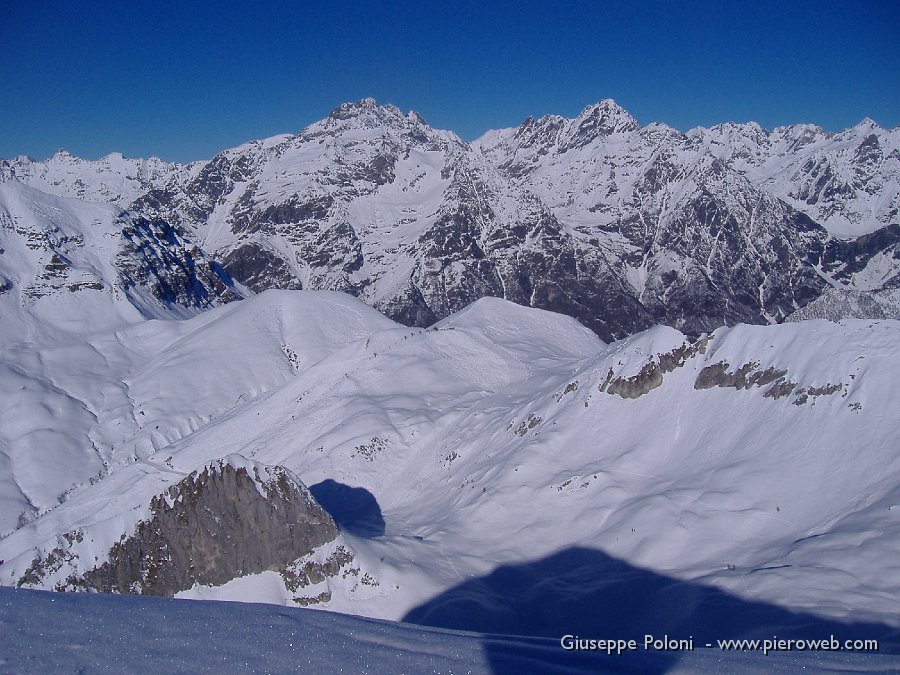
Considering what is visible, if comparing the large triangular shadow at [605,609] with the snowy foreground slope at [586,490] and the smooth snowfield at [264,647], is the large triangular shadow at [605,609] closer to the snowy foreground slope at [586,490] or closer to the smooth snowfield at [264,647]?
the snowy foreground slope at [586,490]

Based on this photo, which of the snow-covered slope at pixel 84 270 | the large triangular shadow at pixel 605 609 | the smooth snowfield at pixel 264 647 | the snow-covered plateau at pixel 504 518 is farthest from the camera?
the snow-covered slope at pixel 84 270

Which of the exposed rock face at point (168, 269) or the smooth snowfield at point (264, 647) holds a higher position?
the exposed rock face at point (168, 269)

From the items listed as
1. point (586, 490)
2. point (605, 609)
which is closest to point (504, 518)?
point (586, 490)

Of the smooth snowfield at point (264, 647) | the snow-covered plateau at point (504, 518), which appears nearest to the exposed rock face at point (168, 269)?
the snow-covered plateau at point (504, 518)

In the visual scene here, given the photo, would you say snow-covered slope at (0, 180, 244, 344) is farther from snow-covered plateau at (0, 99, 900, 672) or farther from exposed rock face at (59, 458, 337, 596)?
exposed rock face at (59, 458, 337, 596)

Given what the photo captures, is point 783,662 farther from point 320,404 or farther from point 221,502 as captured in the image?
point 320,404
